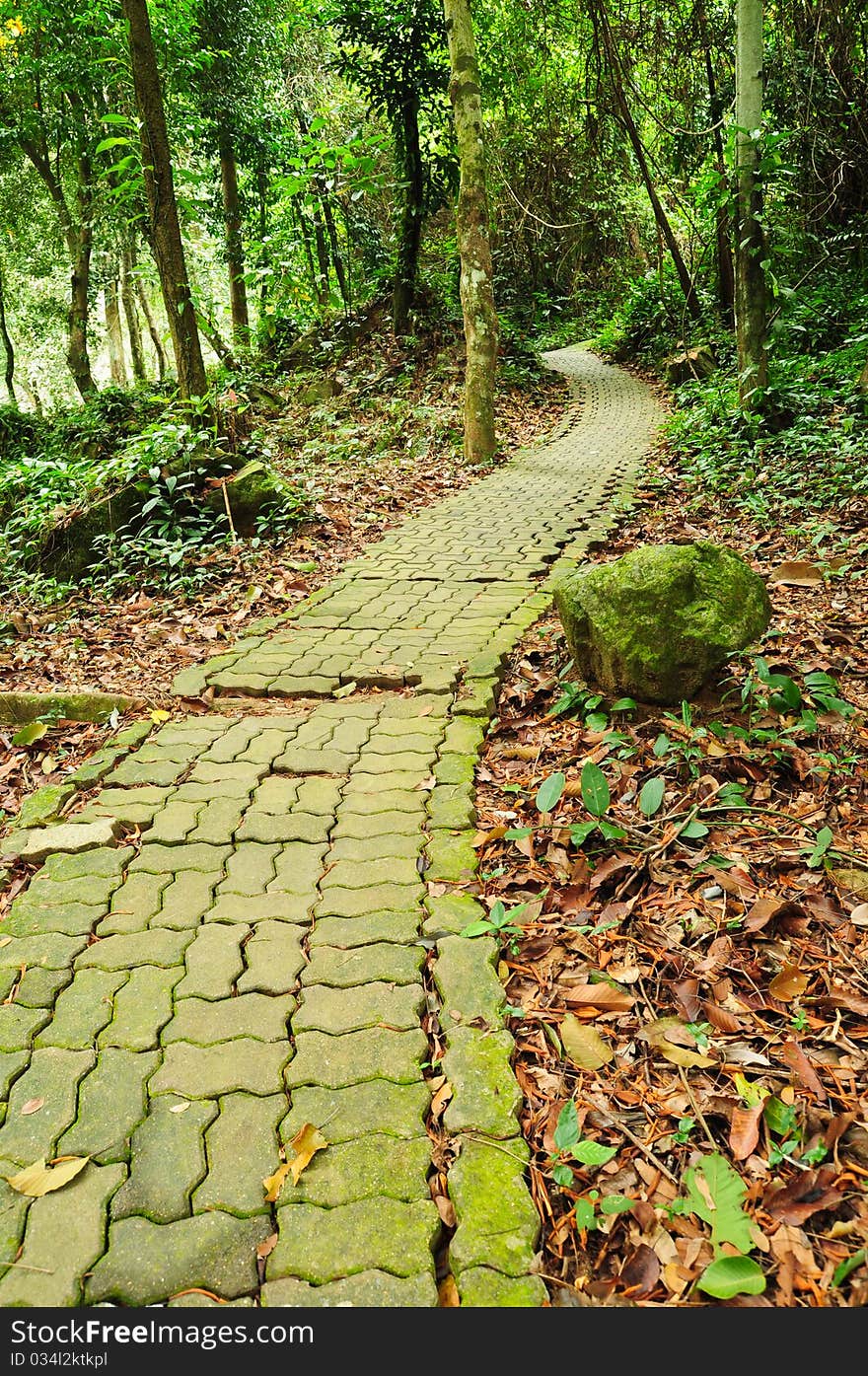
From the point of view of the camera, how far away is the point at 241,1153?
74.1 inches

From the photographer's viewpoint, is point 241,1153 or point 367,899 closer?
point 241,1153

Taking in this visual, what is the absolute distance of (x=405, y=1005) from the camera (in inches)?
89.4

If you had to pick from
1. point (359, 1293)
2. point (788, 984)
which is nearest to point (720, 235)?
point (788, 984)

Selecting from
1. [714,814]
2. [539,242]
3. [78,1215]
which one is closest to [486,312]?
[714,814]

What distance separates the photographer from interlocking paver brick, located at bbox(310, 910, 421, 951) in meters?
2.52

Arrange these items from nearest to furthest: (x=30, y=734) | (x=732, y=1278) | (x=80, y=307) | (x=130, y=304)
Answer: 1. (x=732, y=1278)
2. (x=30, y=734)
3. (x=80, y=307)
4. (x=130, y=304)

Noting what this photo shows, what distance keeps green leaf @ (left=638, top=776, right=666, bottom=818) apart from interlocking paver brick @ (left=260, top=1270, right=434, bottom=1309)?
1.53 meters

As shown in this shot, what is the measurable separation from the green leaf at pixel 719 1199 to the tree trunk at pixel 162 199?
7792 millimetres

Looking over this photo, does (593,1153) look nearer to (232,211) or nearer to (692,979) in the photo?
(692,979)

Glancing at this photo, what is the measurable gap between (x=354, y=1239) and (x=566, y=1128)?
517 mm

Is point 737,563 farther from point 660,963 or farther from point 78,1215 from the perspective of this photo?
point 78,1215

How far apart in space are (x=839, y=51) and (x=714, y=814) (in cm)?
1127
